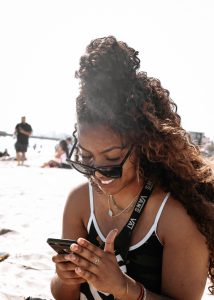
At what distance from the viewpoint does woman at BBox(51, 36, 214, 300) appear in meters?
2.10

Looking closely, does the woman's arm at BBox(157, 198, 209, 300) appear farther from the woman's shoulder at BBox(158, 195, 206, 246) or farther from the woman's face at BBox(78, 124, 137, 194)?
the woman's face at BBox(78, 124, 137, 194)

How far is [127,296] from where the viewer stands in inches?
76.9

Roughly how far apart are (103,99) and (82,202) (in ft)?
2.66

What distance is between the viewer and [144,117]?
7.02ft

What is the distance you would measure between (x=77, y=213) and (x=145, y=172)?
0.60 metres

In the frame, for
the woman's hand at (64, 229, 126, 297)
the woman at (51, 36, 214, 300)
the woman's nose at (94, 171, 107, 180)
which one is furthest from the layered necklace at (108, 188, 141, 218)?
the woman's hand at (64, 229, 126, 297)

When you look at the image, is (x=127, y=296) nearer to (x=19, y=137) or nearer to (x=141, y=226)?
(x=141, y=226)

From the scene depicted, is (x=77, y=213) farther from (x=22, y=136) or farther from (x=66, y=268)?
(x=22, y=136)

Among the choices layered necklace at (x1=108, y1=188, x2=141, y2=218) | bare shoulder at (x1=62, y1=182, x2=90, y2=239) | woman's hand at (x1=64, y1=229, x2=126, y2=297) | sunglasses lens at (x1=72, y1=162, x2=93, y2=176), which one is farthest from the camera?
bare shoulder at (x1=62, y1=182, x2=90, y2=239)

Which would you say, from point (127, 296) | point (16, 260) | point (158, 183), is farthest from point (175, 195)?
point (16, 260)

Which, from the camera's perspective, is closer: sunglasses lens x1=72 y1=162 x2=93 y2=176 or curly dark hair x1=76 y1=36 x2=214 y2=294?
curly dark hair x1=76 y1=36 x2=214 y2=294

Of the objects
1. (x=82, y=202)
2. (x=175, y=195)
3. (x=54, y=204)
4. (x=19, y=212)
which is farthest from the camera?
(x=54, y=204)

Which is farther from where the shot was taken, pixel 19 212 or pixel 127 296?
pixel 19 212

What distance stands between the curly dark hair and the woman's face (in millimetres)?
42
